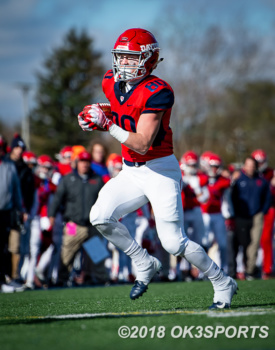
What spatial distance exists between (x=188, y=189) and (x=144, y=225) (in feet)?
3.05

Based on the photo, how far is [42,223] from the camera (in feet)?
32.2

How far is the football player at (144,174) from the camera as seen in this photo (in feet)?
16.1

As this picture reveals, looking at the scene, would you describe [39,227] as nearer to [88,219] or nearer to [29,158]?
[88,219]

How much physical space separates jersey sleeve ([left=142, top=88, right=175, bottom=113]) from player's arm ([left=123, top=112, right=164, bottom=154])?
4 centimetres

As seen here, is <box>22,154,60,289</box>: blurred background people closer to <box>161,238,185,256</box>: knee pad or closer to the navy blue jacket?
the navy blue jacket

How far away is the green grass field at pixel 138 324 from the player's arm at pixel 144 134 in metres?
1.26

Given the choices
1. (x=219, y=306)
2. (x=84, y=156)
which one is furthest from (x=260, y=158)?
(x=219, y=306)

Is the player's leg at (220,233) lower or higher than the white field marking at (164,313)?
lower

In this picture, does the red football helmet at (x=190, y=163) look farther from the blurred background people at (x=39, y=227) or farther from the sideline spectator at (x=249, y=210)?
the blurred background people at (x=39, y=227)

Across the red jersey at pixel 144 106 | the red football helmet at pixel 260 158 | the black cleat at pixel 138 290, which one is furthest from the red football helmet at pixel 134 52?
the red football helmet at pixel 260 158

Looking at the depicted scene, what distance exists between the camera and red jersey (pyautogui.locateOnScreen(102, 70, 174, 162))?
4848mm

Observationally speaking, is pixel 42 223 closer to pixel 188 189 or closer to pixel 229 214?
pixel 188 189

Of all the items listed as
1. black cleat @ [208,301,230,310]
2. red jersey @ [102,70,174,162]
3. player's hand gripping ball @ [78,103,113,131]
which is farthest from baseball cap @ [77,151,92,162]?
black cleat @ [208,301,230,310]

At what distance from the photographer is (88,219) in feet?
31.1
